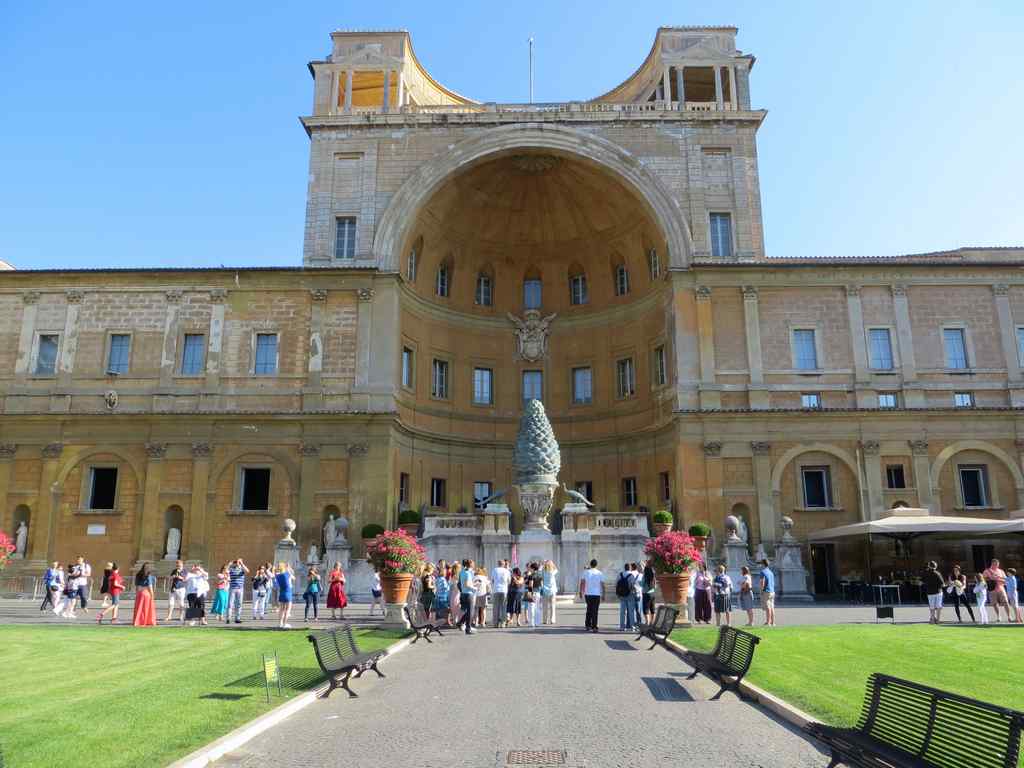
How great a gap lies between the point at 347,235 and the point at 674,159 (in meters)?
15.5

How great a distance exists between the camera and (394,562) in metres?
19.3

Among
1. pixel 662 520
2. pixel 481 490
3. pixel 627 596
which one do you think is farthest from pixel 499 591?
pixel 481 490

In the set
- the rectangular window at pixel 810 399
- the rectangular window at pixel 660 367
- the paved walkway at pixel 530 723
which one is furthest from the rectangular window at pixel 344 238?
the paved walkway at pixel 530 723

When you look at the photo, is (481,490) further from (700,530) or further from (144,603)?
(144,603)

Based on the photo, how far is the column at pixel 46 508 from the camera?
32.3 meters

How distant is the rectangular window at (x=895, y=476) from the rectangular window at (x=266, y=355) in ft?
86.5

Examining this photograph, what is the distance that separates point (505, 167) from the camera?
127 ft

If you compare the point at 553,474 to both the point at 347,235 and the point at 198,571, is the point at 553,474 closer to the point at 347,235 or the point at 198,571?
the point at 198,571

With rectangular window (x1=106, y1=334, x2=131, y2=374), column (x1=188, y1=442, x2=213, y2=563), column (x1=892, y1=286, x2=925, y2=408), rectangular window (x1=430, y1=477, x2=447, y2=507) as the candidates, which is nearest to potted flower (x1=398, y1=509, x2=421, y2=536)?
rectangular window (x1=430, y1=477, x2=447, y2=507)

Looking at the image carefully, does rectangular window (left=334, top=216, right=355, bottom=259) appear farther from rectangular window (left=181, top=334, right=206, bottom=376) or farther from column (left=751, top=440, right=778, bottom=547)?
column (left=751, top=440, right=778, bottom=547)

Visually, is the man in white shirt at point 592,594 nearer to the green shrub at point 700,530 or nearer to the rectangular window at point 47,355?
the green shrub at point 700,530

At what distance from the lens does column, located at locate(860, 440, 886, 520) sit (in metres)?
32.3

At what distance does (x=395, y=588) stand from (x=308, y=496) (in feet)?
47.9

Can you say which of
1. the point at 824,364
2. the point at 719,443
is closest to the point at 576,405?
the point at 719,443
